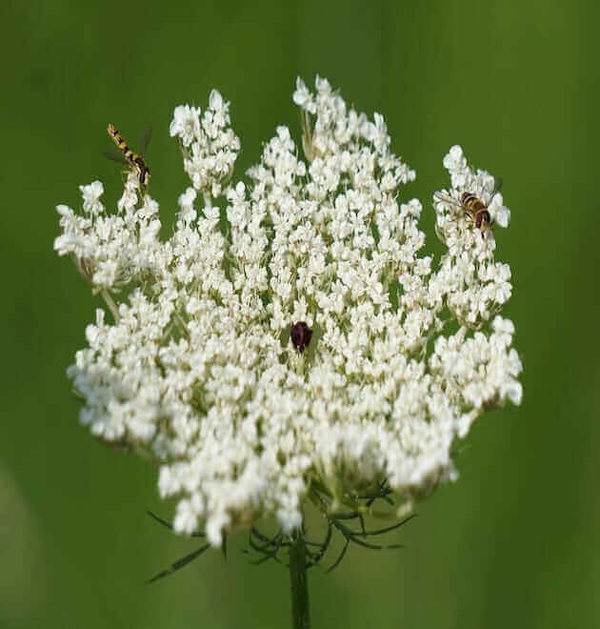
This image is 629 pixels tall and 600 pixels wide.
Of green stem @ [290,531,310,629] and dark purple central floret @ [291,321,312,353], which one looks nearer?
green stem @ [290,531,310,629]

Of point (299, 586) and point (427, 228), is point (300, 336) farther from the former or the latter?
point (427, 228)

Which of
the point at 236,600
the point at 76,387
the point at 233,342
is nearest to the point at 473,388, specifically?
the point at 233,342

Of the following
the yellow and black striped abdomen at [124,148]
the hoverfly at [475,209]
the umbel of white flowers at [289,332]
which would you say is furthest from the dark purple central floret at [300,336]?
the yellow and black striped abdomen at [124,148]

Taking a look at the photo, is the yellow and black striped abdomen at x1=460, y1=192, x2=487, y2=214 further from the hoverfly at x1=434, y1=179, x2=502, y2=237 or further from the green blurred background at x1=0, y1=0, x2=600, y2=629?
the green blurred background at x1=0, y1=0, x2=600, y2=629

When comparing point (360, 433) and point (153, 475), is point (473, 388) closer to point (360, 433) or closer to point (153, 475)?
point (360, 433)

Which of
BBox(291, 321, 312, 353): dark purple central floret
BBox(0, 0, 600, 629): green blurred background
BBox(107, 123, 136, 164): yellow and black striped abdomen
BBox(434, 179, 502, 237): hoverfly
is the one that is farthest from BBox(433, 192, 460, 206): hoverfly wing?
BBox(0, 0, 600, 629): green blurred background

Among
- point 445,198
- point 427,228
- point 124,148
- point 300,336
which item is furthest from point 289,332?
point 427,228

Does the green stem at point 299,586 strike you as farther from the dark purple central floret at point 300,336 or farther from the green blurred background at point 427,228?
the green blurred background at point 427,228
